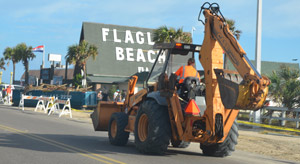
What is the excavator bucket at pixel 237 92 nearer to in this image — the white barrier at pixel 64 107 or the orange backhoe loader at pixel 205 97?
the orange backhoe loader at pixel 205 97

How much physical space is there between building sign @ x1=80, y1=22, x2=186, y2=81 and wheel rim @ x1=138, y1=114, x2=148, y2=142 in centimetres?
4275

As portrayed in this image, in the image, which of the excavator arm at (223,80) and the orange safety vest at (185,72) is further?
the orange safety vest at (185,72)

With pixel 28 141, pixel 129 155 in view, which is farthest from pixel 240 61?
pixel 28 141

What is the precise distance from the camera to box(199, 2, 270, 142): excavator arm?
8.84 meters

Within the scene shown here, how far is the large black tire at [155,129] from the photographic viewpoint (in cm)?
1036

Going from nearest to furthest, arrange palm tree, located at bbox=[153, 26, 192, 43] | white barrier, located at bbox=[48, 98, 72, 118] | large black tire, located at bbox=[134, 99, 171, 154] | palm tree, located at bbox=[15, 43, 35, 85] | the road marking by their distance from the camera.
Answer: the road marking < large black tire, located at bbox=[134, 99, 171, 154] < white barrier, located at bbox=[48, 98, 72, 118] < palm tree, located at bbox=[153, 26, 192, 43] < palm tree, located at bbox=[15, 43, 35, 85]

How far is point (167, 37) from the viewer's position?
40.5 metres

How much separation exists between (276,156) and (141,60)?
46.0 m

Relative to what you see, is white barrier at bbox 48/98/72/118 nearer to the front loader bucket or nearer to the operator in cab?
the front loader bucket

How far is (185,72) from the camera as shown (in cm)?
1080

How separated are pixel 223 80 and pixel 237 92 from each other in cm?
59

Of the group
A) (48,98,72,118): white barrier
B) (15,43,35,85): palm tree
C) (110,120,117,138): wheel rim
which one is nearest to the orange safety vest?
(110,120,117,138): wheel rim

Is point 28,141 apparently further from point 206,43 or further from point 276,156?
point 276,156

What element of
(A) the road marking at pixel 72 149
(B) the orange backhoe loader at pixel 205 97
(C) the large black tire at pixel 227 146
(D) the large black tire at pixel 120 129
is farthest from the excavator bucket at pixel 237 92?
(D) the large black tire at pixel 120 129
